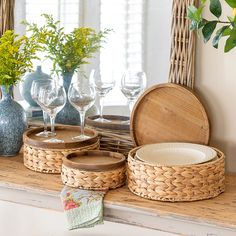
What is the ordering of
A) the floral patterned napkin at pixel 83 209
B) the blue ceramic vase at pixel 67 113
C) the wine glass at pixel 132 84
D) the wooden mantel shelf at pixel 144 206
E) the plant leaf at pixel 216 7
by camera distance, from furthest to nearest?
the blue ceramic vase at pixel 67 113 → the wine glass at pixel 132 84 → the floral patterned napkin at pixel 83 209 → the wooden mantel shelf at pixel 144 206 → the plant leaf at pixel 216 7

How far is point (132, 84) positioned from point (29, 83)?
0.45m

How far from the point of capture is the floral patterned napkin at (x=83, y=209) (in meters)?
1.51

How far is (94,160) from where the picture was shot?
65.6 inches

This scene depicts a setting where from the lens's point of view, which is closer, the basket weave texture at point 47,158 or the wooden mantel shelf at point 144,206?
the wooden mantel shelf at point 144,206

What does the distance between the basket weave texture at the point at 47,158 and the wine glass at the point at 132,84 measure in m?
0.22

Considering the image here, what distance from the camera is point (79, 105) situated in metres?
1.79

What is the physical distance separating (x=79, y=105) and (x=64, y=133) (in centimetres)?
17

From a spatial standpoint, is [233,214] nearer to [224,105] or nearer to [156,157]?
[156,157]

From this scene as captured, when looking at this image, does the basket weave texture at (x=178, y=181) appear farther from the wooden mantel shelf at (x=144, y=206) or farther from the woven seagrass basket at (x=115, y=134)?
the woven seagrass basket at (x=115, y=134)

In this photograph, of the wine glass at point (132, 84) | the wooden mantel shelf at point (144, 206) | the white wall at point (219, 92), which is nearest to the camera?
the wooden mantel shelf at point (144, 206)

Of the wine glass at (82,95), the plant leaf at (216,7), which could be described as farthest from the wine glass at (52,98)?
the plant leaf at (216,7)

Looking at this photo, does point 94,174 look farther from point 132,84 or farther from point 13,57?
point 13,57

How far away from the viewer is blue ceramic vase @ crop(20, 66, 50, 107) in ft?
6.60

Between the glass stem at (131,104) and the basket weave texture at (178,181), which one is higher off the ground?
the glass stem at (131,104)
